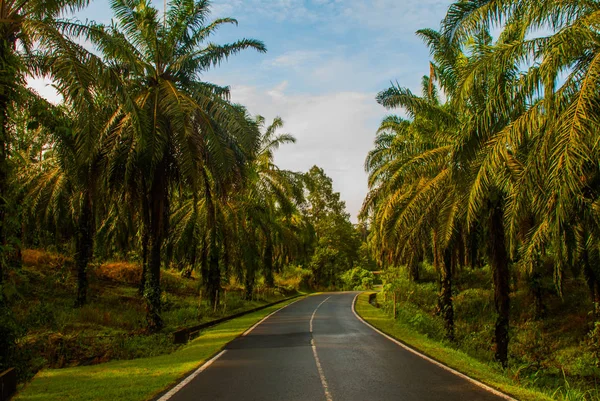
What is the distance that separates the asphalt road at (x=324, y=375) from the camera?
25.1 feet

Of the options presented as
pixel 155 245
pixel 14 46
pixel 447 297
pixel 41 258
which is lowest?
pixel 447 297

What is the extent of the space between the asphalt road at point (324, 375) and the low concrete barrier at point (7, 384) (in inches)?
93.8

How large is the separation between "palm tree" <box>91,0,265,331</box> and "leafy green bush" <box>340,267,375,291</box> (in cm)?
5648

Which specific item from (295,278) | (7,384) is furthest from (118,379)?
(295,278)

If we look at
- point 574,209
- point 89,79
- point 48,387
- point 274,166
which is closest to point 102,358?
point 48,387

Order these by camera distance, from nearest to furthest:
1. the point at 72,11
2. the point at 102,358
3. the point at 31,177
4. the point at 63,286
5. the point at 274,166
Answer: the point at 72,11 < the point at 102,358 < the point at 31,177 < the point at 63,286 < the point at 274,166

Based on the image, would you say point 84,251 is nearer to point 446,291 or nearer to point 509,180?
point 446,291

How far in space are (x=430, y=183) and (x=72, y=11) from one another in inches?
440

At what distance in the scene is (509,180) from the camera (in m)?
11.8

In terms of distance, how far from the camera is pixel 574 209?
935 cm

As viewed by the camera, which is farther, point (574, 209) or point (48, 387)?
point (574, 209)

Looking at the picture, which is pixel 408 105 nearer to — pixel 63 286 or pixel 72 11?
pixel 72 11

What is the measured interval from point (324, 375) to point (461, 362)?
13.3 feet

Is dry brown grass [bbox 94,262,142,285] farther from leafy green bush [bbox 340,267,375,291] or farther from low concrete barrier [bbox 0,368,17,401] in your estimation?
leafy green bush [bbox 340,267,375,291]
